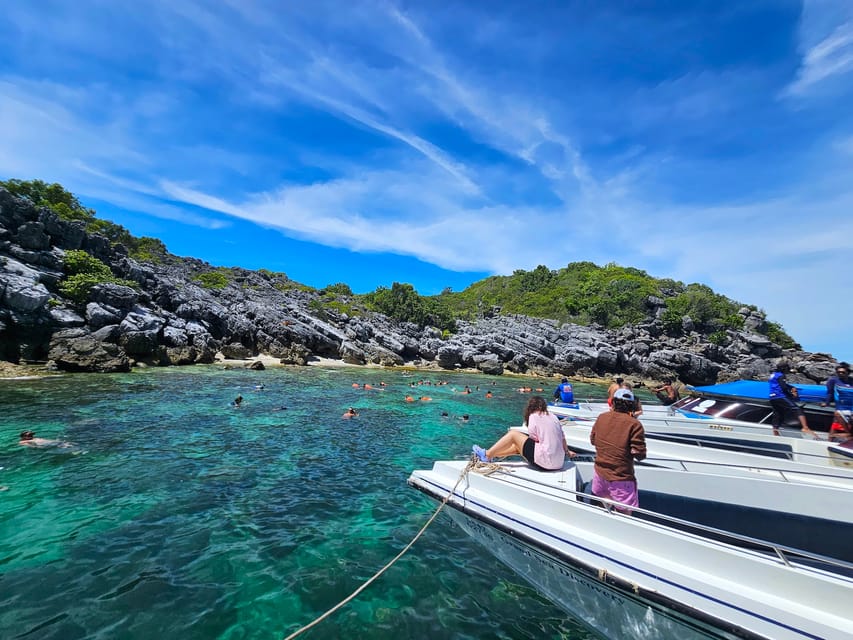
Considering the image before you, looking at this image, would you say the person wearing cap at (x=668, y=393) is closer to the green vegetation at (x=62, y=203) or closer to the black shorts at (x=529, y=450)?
the black shorts at (x=529, y=450)

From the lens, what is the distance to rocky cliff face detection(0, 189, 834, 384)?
2906 cm

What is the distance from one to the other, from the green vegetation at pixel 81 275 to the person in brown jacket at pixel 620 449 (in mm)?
42878

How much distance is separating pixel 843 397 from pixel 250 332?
5132 cm

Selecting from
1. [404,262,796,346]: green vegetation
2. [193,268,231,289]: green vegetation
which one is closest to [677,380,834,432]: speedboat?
[404,262,796,346]: green vegetation

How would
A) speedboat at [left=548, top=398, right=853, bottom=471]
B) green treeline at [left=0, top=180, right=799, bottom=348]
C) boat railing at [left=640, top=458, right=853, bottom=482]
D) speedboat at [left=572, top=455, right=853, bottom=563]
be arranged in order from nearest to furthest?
speedboat at [left=572, top=455, right=853, bottom=563] → boat railing at [left=640, top=458, right=853, bottom=482] → speedboat at [left=548, top=398, right=853, bottom=471] → green treeline at [left=0, top=180, right=799, bottom=348]

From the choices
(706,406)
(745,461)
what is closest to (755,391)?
(706,406)

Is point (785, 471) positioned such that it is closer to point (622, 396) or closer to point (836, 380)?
point (622, 396)

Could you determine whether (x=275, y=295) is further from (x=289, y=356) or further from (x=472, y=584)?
(x=472, y=584)

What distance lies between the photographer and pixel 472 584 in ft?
19.7

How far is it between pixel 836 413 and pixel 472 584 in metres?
10.7

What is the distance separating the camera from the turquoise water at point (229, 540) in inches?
200

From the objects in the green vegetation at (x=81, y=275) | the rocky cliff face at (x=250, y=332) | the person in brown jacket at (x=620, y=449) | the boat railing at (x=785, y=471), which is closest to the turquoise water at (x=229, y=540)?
the person in brown jacket at (x=620, y=449)

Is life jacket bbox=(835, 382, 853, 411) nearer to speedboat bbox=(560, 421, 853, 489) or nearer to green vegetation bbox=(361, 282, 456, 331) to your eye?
speedboat bbox=(560, 421, 853, 489)

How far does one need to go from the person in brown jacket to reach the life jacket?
10.8 m
